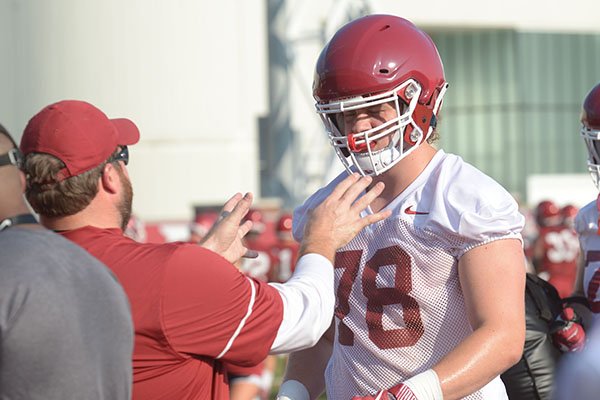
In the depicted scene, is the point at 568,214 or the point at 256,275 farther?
the point at 568,214

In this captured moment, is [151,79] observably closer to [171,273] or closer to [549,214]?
[549,214]

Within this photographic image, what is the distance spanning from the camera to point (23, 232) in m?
2.03

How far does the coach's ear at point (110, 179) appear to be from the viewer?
2.65 meters

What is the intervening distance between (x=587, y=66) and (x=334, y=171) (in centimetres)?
1071

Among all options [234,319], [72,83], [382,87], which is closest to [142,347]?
[234,319]

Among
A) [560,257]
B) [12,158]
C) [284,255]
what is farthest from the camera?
[560,257]

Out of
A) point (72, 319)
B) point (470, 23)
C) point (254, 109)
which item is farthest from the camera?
point (470, 23)

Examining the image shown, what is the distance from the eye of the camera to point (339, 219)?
2766 mm

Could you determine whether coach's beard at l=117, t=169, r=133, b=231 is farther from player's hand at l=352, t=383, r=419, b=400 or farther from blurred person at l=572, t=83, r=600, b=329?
blurred person at l=572, t=83, r=600, b=329

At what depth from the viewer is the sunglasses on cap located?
2.40m

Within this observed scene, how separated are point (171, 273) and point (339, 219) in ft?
1.64

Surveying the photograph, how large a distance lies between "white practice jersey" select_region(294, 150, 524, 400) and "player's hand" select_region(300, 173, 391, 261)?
12cm

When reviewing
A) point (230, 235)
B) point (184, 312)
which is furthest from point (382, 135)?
point (184, 312)

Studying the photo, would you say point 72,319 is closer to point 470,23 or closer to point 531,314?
point 531,314
